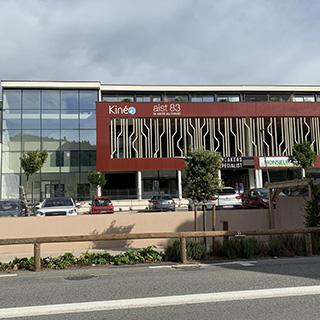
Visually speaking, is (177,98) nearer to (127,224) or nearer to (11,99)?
(11,99)

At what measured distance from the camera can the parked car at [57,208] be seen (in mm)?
21516

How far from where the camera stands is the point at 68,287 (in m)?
9.05

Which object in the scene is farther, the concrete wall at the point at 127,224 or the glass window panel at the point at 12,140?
the glass window panel at the point at 12,140

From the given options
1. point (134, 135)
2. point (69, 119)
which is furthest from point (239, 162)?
point (69, 119)

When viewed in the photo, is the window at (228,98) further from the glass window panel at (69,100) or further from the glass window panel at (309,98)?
the glass window panel at (69,100)

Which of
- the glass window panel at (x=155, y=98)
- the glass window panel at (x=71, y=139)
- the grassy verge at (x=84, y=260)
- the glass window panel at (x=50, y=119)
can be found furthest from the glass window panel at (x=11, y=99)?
the grassy verge at (x=84, y=260)

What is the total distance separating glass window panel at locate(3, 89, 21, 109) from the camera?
161ft

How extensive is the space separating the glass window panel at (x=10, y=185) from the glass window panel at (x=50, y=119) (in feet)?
19.5

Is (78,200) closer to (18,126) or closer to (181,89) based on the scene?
(18,126)

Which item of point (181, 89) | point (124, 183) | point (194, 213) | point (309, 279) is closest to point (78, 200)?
point (124, 183)

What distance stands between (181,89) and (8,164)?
69.7 ft

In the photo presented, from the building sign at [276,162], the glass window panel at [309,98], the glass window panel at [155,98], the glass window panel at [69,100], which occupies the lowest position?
the building sign at [276,162]

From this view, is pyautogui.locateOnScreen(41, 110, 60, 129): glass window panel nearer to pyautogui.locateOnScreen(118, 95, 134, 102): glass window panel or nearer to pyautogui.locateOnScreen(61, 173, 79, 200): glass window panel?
pyautogui.locateOnScreen(61, 173, 79, 200): glass window panel

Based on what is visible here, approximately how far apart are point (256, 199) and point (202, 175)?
42.3ft
